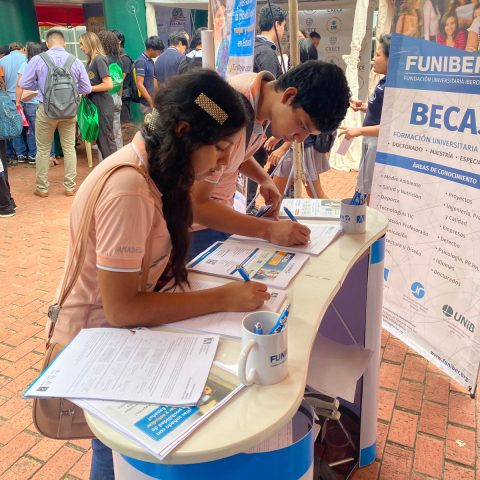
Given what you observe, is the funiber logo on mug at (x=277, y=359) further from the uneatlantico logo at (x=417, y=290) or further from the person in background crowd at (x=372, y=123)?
the person in background crowd at (x=372, y=123)

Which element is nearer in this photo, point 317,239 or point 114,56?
point 317,239

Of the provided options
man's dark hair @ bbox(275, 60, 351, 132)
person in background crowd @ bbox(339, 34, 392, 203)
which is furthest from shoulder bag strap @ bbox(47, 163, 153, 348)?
person in background crowd @ bbox(339, 34, 392, 203)

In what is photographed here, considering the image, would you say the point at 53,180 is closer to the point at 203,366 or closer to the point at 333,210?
the point at 333,210

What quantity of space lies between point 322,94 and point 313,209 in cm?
52

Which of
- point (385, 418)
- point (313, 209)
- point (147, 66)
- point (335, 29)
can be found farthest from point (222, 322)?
point (335, 29)

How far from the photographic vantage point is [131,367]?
0.89 metres

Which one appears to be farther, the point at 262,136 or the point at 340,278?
the point at 262,136

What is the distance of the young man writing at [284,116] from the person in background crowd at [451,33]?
61cm

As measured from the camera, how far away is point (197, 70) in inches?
42.9

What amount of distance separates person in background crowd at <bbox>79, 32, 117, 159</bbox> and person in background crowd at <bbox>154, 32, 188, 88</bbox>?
0.71 meters

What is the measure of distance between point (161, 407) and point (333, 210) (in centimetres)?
121

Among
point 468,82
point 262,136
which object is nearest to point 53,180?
point 262,136

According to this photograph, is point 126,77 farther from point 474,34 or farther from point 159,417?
point 159,417

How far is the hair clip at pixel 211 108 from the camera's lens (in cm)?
101
